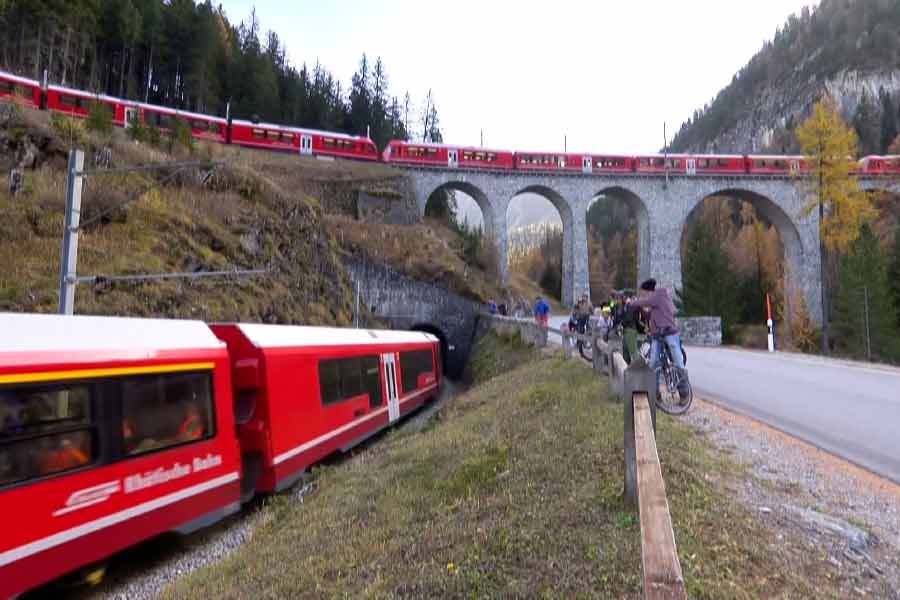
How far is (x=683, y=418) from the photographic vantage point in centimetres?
775

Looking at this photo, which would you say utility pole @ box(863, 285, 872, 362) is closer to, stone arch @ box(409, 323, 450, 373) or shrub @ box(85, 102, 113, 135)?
stone arch @ box(409, 323, 450, 373)

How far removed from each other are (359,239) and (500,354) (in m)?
17.2

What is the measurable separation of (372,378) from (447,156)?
35.5m

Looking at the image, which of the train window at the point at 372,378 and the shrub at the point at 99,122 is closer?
the train window at the point at 372,378

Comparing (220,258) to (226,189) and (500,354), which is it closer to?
(226,189)

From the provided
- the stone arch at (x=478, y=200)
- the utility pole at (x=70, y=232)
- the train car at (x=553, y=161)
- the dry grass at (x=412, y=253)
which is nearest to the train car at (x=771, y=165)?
the train car at (x=553, y=161)

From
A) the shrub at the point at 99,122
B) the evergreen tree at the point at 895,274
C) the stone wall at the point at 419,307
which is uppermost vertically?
the shrub at the point at 99,122

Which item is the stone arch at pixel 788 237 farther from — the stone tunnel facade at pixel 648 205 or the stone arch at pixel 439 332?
the stone arch at pixel 439 332

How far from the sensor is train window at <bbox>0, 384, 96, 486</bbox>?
470 cm

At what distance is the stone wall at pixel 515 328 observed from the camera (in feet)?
62.6

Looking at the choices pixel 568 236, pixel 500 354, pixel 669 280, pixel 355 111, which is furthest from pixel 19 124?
pixel 355 111

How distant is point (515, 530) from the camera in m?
4.14

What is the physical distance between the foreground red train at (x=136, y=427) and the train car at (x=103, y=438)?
1 cm

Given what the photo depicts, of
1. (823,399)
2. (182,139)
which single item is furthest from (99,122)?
(823,399)
